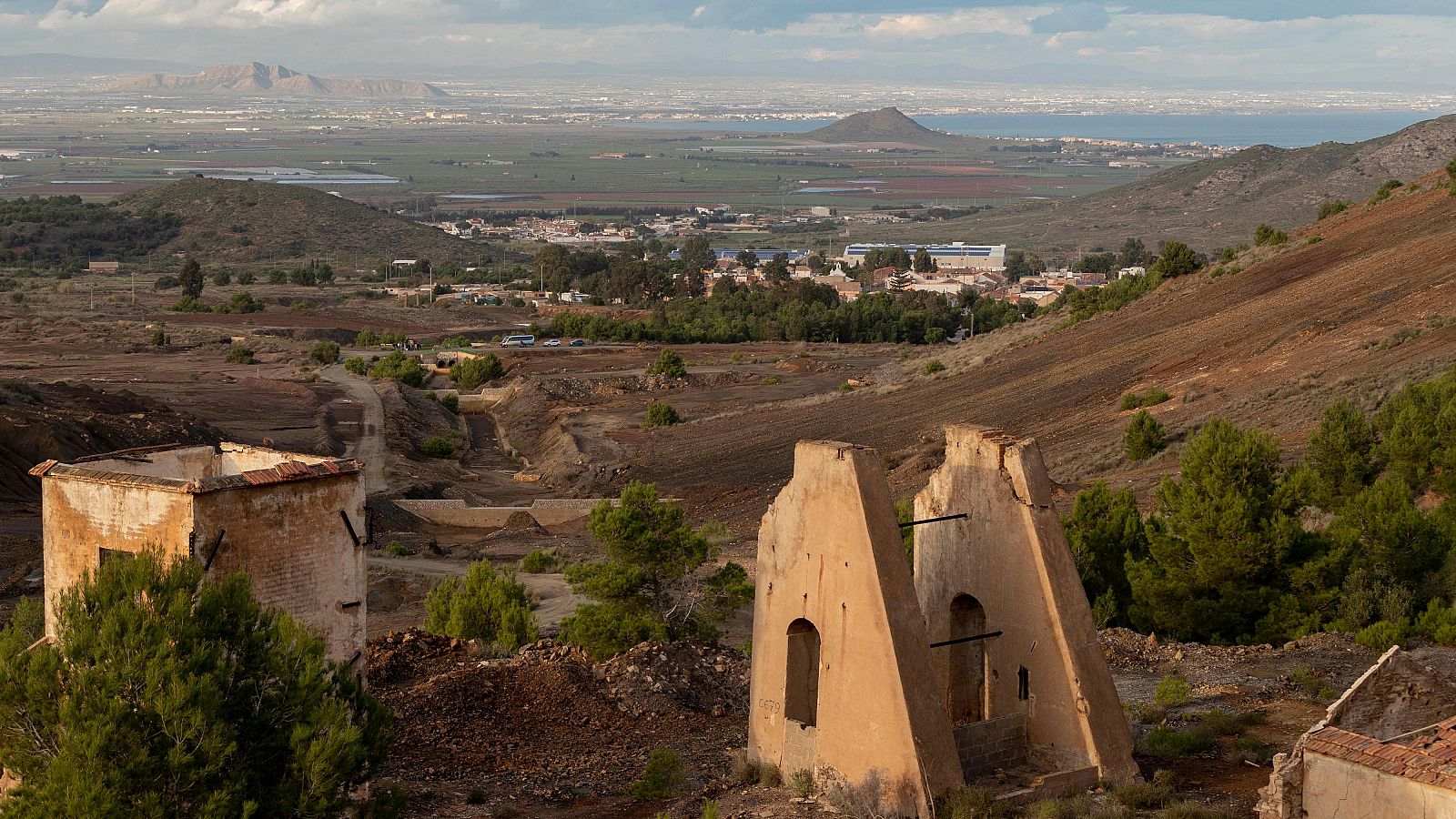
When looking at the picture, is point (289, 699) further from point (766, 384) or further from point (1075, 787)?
point (766, 384)

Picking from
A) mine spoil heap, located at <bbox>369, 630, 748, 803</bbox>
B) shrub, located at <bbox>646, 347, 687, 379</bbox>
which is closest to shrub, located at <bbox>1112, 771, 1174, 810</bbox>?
mine spoil heap, located at <bbox>369, 630, 748, 803</bbox>

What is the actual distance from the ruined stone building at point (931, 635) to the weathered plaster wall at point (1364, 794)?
2.84 metres

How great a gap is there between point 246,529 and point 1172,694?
1088 centimetres

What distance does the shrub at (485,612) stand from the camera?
2450cm

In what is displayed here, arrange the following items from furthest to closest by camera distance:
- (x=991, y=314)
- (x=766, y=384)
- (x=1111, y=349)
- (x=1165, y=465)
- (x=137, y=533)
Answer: (x=991, y=314)
(x=766, y=384)
(x=1111, y=349)
(x=1165, y=465)
(x=137, y=533)

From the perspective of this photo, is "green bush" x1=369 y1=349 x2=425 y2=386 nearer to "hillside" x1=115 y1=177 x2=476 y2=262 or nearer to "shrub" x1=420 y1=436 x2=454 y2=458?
"shrub" x1=420 y1=436 x2=454 y2=458

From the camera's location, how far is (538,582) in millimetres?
34062

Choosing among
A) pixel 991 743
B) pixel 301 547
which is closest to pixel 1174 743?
pixel 991 743

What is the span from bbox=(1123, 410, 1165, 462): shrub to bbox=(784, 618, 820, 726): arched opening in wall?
25136 mm

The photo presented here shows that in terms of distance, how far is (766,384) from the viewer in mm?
71750

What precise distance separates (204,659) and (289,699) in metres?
0.78

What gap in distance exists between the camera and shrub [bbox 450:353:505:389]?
7762cm

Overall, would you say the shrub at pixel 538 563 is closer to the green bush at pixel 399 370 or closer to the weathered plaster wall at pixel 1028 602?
the weathered plaster wall at pixel 1028 602

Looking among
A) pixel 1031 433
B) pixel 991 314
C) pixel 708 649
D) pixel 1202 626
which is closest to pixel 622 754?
pixel 708 649
